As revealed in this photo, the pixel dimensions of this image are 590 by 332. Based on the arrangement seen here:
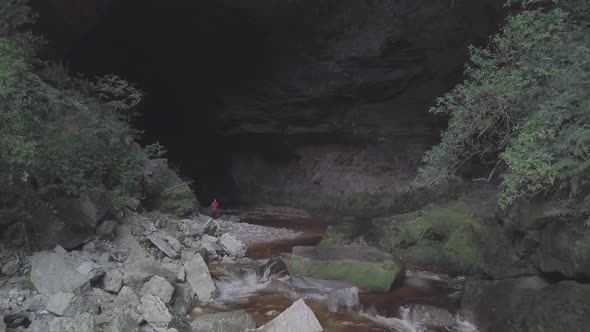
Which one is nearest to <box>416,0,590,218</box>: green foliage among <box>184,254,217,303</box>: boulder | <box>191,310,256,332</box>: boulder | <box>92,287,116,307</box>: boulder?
<box>191,310,256,332</box>: boulder

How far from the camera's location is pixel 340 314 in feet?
17.7

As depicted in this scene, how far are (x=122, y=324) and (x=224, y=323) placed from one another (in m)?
1.02

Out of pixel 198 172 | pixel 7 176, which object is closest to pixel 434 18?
pixel 7 176

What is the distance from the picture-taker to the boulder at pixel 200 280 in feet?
18.8

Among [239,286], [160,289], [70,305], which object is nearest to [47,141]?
[70,305]

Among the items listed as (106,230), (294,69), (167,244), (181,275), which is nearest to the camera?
(181,275)

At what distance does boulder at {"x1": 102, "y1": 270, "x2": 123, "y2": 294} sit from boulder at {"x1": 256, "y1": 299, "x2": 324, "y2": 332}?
1736mm

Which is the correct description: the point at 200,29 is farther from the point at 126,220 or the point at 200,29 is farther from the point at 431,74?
the point at 126,220

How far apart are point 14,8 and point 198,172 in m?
15.9

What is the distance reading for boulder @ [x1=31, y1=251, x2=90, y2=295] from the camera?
4.84 m

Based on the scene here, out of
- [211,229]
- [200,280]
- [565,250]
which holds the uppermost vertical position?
[565,250]

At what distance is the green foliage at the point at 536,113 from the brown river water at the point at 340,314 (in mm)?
1586

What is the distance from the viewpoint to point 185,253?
22.9 ft

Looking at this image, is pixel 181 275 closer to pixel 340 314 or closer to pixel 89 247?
pixel 89 247
